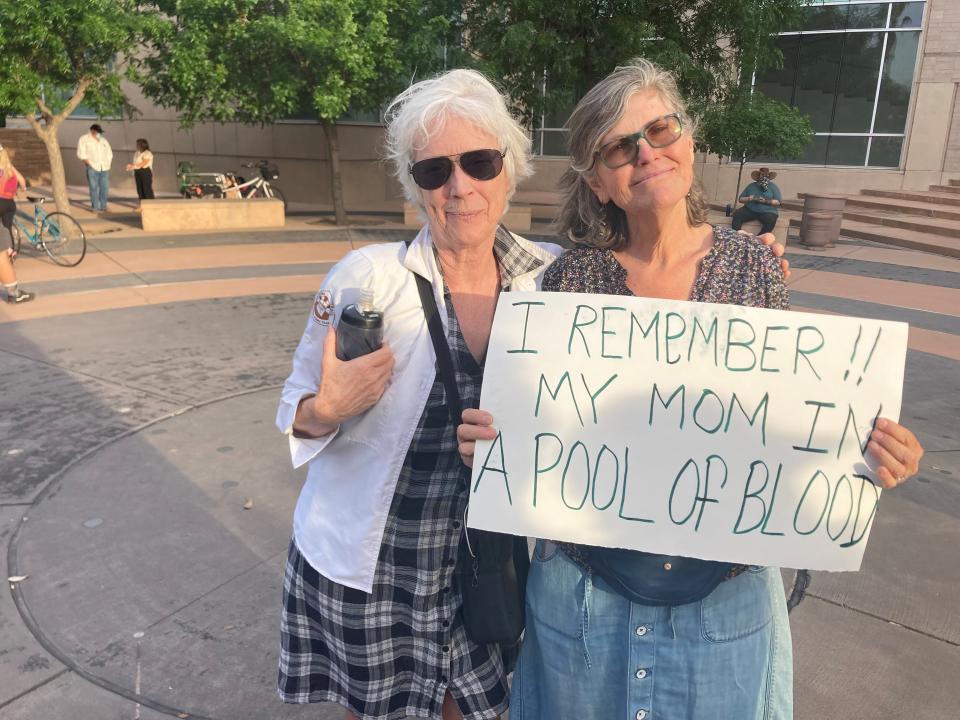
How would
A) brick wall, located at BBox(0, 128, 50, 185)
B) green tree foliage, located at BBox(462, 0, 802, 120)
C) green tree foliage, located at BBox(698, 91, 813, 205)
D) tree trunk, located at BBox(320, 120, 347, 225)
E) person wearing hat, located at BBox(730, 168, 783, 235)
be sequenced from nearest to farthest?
green tree foliage, located at BBox(462, 0, 802, 120)
person wearing hat, located at BBox(730, 168, 783, 235)
green tree foliage, located at BBox(698, 91, 813, 205)
tree trunk, located at BBox(320, 120, 347, 225)
brick wall, located at BBox(0, 128, 50, 185)

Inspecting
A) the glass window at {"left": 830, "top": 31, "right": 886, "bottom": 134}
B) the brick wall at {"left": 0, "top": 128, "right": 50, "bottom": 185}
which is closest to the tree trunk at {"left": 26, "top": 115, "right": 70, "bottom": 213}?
the brick wall at {"left": 0, "top": 128, "right": 50, "bottom": 185}

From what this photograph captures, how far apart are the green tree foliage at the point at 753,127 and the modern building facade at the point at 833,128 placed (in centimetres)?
622

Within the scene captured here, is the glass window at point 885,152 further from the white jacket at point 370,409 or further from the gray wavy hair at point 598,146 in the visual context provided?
the white jacket at point 370,409

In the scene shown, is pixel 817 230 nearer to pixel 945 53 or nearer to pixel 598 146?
pixel 945 53

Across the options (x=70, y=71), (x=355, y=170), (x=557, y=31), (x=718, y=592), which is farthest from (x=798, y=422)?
(x=355, y=170)

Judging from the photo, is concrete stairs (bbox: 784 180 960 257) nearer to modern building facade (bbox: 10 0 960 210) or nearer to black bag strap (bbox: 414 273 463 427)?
modern building facade (bbox: 10 0 960 210)

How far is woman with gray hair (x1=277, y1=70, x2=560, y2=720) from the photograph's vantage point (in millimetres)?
1792

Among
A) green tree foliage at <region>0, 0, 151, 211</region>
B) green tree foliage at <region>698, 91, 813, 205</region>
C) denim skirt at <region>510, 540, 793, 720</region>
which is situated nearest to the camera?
denim skirt at <region>510, 540, 793, 720</region>

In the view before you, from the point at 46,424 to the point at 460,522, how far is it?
14.1 feet

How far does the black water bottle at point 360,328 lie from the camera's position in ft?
5.34

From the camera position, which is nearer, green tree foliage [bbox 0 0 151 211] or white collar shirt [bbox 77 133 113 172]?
green tree foliage [bbox 0 0 151 211]

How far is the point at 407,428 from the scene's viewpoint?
1.80 m

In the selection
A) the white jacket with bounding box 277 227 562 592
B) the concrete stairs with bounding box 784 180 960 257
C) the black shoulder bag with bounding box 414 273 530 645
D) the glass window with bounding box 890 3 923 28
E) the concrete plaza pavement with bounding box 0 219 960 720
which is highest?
the glass window with bounding box 890 3 923 28

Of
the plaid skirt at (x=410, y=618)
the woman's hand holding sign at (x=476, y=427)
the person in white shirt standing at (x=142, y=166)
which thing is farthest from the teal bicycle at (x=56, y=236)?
the woman's hand holding sign at (x=476, y=427)
